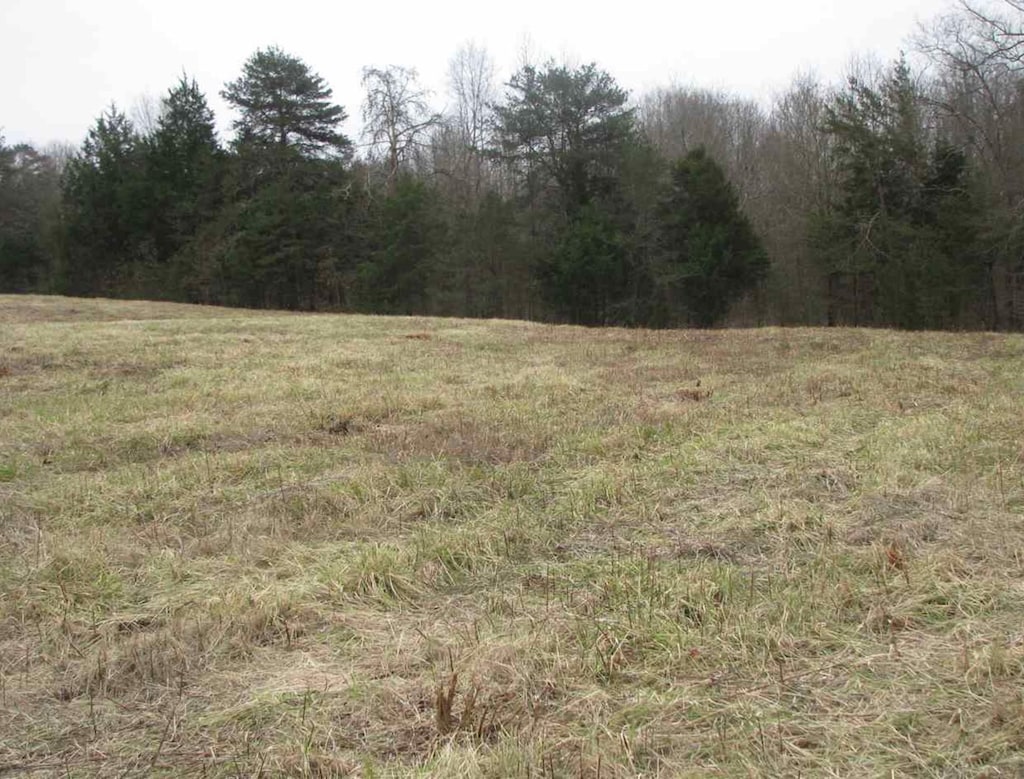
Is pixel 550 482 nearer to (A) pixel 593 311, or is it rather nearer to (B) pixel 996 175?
(A) pixel 593 311

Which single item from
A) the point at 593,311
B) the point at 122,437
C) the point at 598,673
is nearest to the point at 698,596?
the point at 598,673

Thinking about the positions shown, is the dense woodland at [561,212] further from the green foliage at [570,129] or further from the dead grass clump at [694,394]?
the dead grass clump at [694,394]

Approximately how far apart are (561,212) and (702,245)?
6.07 metres

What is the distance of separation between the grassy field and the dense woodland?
839 inches

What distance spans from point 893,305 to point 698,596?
24900 millimetres

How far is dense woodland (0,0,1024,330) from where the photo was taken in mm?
25422

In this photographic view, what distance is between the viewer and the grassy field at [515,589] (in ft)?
6.97

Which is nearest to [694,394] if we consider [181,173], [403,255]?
[403,255]

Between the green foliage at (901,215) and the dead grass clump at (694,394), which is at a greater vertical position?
the green foliage at (901,215)

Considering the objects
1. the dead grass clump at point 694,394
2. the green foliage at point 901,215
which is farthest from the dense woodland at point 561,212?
the dead grass clump at point 694,394

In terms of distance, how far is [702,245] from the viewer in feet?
90.1

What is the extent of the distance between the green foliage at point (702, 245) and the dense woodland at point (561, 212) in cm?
8

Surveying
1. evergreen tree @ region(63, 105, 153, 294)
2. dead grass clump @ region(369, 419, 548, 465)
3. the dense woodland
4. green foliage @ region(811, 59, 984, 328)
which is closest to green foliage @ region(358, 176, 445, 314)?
the dense woodland

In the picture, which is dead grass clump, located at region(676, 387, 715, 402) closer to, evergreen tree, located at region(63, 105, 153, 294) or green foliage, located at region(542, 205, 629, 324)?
green foliage, located at region(542, 205, 629, 324)
